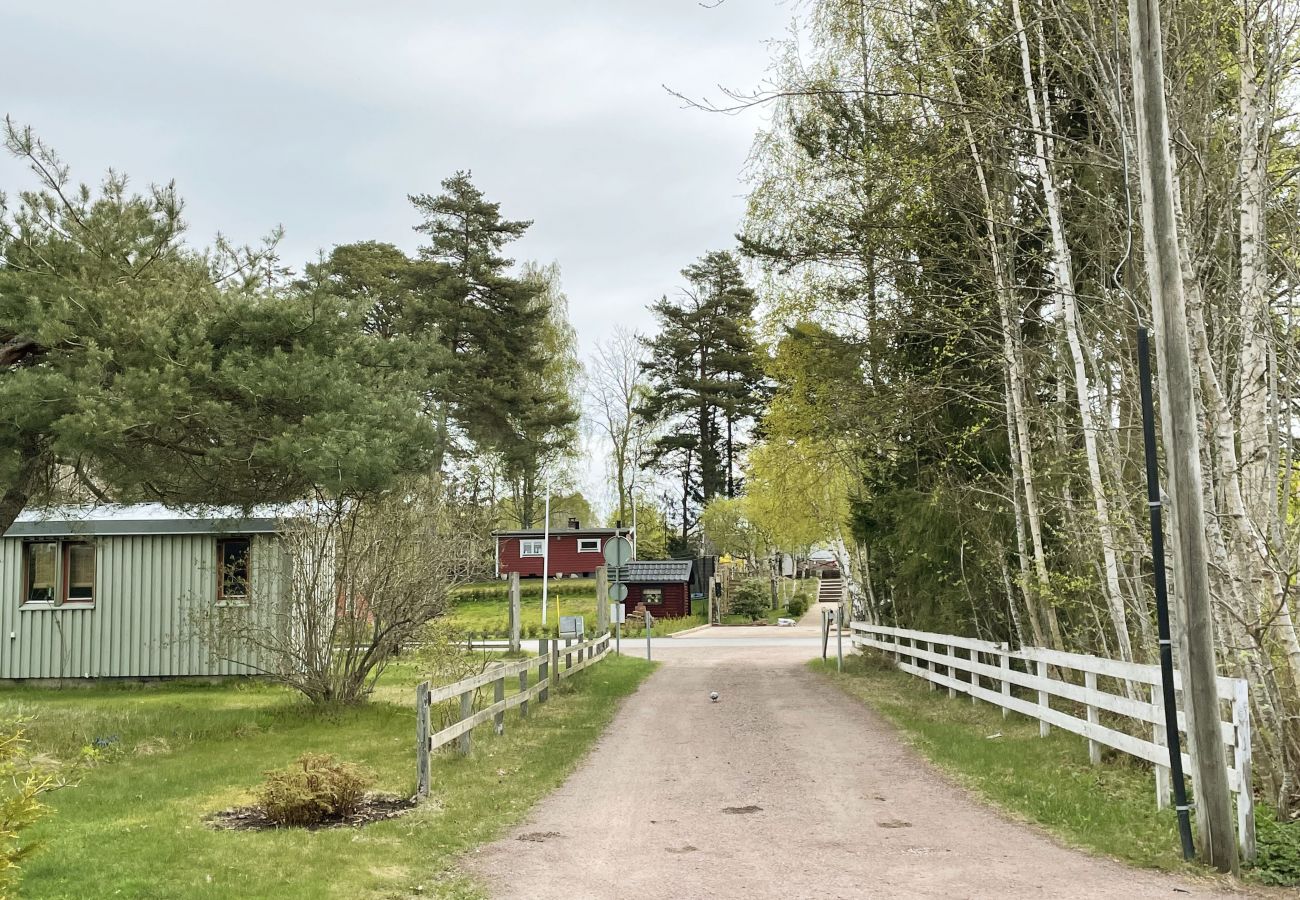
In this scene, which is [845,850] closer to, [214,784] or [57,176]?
[214,784]

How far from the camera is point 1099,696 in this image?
29.3 feet

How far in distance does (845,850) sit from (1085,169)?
26.4ft

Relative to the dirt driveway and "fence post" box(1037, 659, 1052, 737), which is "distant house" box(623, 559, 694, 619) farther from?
"fence post" box(1037, 659, 1052, 737)

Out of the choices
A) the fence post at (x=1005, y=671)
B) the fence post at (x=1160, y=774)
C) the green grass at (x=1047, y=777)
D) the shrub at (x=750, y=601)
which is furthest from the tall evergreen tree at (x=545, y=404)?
the fence post at (x=1160, y=774)

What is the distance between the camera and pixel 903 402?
14469 millimetres

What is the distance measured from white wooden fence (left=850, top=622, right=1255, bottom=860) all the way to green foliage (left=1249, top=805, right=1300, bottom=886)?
3.9 inches

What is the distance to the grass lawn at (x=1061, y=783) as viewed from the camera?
6371mm

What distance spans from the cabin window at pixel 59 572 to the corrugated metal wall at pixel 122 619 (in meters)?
0.17

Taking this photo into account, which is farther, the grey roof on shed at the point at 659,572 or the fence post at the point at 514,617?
the grey roof on shed at the point at 659,572

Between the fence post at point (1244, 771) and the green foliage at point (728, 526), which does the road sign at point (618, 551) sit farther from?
the green foliage at point (728, 526)

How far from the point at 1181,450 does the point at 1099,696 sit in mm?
3491

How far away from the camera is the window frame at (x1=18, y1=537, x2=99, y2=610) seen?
60.1 feet

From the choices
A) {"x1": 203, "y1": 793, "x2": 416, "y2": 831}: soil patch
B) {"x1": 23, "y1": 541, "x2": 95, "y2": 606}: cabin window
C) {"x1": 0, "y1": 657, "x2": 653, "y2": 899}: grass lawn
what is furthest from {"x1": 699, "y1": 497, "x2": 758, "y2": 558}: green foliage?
{"x1": 203, "y1": 793, "x2": 416, "y2": 831}: soil patch

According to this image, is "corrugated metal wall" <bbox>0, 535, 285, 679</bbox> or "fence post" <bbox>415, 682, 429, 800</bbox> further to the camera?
"corrugated metal wall" <bbox>0, 535, 285, 679</bbox>
